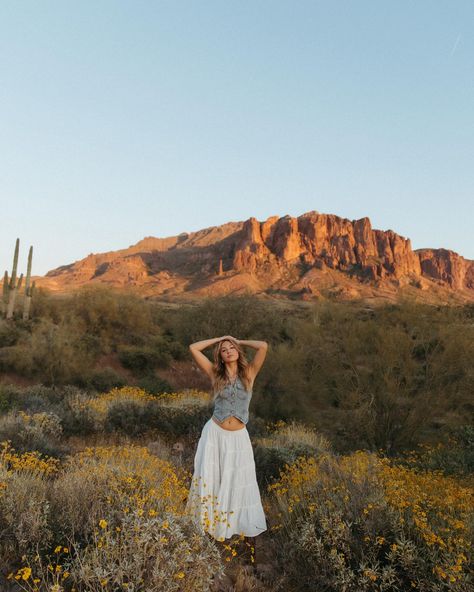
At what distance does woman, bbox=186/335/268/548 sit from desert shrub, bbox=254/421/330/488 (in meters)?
1.70

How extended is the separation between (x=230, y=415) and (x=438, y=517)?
191 centimetres

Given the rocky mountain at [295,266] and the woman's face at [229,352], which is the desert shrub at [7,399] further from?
the rocky mountain at [295,266]

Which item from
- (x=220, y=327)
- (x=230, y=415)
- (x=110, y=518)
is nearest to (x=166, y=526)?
(x=110, y=518)

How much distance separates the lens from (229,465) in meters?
4.06

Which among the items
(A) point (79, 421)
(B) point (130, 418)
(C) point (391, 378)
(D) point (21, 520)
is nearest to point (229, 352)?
(D) point (21, 520)

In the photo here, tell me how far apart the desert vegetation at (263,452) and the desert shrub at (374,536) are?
0.02 metres

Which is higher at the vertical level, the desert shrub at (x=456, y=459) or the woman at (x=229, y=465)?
the woman at (x=229, y=465)

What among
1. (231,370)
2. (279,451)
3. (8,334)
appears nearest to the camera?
(231,370)

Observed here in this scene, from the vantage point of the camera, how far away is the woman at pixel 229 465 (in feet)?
13.1

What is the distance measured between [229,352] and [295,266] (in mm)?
87482

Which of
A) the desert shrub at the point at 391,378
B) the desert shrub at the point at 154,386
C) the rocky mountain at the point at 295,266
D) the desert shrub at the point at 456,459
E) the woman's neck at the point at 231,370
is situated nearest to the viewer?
the woman's neck at the point at 231,370

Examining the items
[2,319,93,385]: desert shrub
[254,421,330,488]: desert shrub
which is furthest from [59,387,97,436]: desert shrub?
[2,319,93,385]: desert shrub

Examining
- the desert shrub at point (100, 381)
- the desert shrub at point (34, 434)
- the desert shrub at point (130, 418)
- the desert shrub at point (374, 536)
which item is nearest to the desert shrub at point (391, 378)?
the desert shrub at point (130, 418)

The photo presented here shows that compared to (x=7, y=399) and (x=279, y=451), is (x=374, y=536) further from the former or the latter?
(x=7, y=399)
